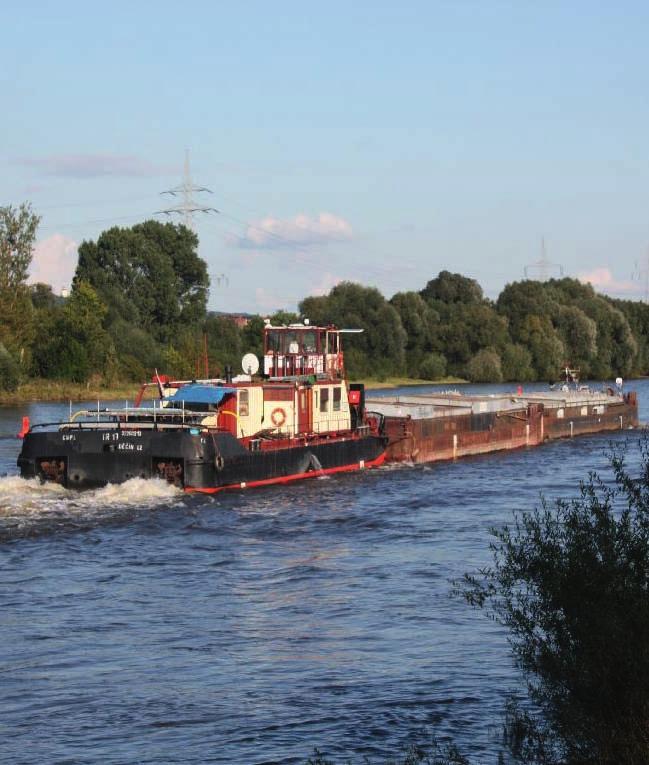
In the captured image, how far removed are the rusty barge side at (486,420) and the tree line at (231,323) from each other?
87.1 ft

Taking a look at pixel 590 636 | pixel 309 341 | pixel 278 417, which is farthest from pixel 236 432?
pixel 590 636

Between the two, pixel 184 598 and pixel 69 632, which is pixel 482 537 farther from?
pixel 69 632

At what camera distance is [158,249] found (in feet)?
377

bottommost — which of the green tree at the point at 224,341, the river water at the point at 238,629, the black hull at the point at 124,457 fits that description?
the river water at the point at 238,629

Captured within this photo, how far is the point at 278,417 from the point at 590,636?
96.0 feet

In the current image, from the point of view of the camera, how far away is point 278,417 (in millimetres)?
42781

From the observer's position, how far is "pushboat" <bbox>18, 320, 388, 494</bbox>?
3628cm

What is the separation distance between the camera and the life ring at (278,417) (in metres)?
42.7

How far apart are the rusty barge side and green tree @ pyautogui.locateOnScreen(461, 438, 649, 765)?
36045 mm

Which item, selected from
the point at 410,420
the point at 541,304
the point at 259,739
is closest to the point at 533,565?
the point at 259,739

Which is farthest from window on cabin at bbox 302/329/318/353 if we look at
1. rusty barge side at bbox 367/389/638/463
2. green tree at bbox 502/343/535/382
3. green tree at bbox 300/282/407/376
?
green tree at bbox 502/343/535/382

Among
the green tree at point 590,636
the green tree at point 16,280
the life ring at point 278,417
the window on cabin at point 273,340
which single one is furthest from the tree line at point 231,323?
the green tree at point 590,636

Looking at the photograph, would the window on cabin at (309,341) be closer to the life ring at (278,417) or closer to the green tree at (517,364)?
the life ring at (278,417)

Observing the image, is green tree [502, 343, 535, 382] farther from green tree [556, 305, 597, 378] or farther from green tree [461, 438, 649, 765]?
green tree [461, 438, 649, 765]
